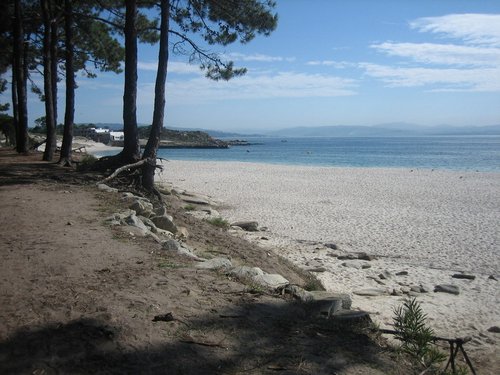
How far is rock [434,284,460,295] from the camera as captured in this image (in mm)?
7432

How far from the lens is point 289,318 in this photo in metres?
4.12

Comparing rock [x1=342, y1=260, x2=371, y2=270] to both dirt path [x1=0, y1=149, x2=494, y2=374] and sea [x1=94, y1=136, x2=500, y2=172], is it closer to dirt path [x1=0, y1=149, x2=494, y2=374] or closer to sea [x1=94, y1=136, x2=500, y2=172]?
dirt path [x1=0, y1=149, x2=494, y2=374]

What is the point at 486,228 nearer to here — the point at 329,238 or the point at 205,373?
the point at 329,238

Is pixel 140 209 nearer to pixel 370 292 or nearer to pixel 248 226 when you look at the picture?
pixel 248 226

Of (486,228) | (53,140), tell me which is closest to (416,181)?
(486,228)

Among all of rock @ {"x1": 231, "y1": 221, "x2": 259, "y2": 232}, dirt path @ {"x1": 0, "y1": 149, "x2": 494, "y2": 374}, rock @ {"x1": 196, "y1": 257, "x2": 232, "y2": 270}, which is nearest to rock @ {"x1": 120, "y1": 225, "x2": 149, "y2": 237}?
dirt path @ {"x1": 0, "y1": 149, "x2": 494, "y2": 374}

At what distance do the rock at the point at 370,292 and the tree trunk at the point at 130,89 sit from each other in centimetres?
740

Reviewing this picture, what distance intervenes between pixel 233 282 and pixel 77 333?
193 centimetres

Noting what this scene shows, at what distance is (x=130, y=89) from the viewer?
12320mm

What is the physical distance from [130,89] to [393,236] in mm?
8195

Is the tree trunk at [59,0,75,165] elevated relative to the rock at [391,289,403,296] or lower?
elevated

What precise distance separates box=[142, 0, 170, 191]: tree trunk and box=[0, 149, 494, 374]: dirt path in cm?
577

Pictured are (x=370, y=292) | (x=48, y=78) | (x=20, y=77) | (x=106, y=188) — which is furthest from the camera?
(x=20, y=77)

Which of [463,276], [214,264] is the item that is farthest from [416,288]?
[214,264]
